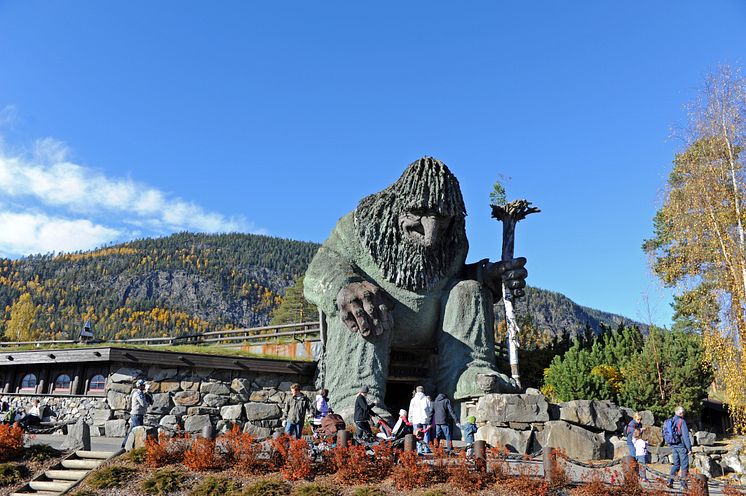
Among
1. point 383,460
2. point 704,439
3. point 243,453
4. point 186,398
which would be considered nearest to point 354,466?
point 383,460

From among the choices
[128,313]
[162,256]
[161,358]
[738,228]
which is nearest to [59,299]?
[128,313]

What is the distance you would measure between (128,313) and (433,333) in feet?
290

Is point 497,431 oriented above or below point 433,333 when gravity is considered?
below

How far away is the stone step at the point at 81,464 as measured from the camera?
862 cm

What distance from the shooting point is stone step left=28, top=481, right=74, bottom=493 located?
8109 millimetres

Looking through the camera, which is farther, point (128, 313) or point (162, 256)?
Result: point (162, 256)

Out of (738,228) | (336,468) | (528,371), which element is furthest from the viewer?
(528,371)

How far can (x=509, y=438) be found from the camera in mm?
9648

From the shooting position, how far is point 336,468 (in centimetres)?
794

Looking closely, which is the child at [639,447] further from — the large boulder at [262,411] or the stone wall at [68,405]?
the stone wall at [68,405]

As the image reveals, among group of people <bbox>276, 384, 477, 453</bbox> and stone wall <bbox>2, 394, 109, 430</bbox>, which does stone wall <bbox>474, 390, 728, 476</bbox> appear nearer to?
group of people <bbox>276, 384, 477, 453</bbox>

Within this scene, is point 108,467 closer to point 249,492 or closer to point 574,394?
point 249,492

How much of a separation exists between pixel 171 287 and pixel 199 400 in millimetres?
99446

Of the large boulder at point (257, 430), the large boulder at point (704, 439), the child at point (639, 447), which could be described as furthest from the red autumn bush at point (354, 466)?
the large boulder at point (704, 439)
